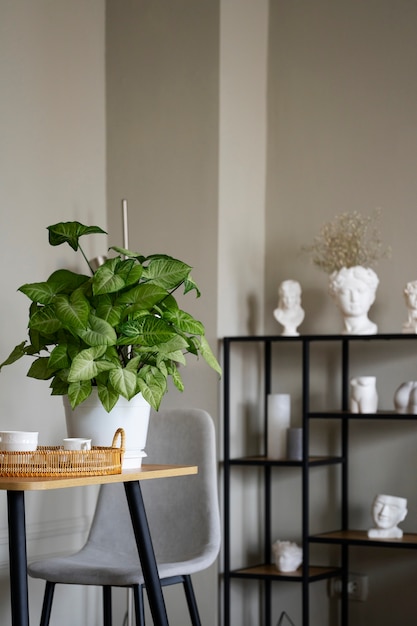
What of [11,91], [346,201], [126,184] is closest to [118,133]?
[126,184]

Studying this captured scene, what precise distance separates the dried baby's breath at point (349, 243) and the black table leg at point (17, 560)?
1844 millimetres

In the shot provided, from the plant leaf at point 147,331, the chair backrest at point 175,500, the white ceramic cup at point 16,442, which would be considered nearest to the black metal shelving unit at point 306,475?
the chair backrest at point 175,500

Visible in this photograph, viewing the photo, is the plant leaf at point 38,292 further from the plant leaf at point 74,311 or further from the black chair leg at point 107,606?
the black chair leg at point 107,606

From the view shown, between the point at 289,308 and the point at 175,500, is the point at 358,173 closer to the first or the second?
the point at 289,308

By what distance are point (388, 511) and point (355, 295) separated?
30.6 inches

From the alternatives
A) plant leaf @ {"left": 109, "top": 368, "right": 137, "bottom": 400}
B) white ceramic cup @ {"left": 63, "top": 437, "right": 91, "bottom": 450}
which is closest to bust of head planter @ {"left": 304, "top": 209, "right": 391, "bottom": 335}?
plant leaf @ {"left": 109, "top": 368, "right": 137, "bottom": 400}

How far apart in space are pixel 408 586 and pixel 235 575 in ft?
2.11

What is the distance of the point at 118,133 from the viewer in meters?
4.04

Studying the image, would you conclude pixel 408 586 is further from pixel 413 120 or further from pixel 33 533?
pixel 413 120

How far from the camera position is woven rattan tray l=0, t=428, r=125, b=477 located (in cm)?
232

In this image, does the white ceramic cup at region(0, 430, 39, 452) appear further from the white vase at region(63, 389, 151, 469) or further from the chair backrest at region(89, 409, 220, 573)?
the chair backrest at region(89, 409, 220, 573)

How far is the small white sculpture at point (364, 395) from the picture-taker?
360 centimetres

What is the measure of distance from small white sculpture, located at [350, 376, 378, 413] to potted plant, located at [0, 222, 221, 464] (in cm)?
108

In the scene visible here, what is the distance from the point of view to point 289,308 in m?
3.79
